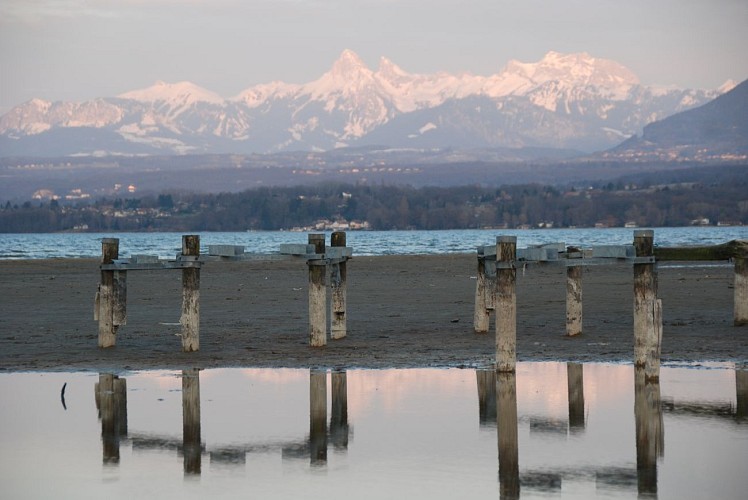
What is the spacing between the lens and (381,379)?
829 inches

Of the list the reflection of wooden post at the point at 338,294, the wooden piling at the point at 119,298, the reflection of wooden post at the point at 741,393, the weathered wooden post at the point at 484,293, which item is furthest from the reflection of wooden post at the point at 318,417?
the weathered wooden post at the point at 484,293

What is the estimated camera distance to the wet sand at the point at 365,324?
77.7 feet

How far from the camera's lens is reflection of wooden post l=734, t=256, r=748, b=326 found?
25719 millimetres

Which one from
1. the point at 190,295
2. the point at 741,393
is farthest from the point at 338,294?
the point at 741,393

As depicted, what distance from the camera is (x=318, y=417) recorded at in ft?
58.0

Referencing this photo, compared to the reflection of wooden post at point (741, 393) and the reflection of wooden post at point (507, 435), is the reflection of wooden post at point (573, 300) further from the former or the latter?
the reflection of wooden post at point (507, 435)

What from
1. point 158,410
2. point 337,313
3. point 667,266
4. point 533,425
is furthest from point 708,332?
point 667,266

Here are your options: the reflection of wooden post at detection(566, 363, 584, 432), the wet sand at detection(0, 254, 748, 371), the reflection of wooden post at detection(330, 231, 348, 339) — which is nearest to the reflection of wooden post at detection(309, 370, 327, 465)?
the wet sand at detection(0, 254, 748, 371)

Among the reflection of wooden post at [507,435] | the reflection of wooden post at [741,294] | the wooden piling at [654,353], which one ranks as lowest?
the reflection of wooden post at [507,435]

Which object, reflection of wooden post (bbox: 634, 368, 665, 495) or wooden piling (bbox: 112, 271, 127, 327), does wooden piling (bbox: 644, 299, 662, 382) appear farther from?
wooden piling (bbox: 112, 271, 127, 327)

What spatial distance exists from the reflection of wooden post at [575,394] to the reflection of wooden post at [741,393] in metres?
2.05

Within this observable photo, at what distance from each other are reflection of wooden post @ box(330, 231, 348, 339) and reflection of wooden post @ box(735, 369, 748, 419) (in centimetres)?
783

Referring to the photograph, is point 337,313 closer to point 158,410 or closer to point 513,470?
point 158,410

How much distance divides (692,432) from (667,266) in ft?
125
